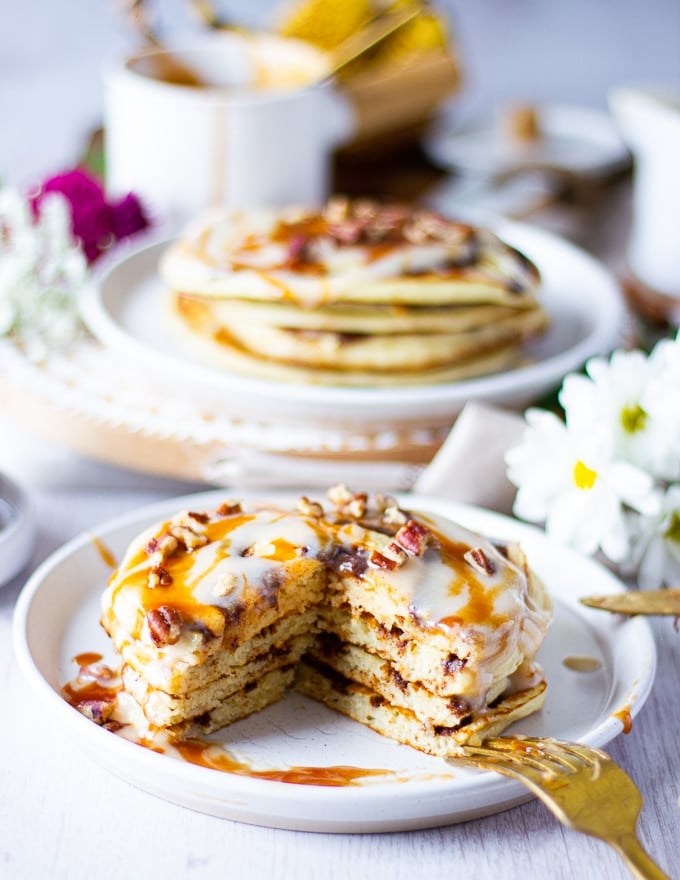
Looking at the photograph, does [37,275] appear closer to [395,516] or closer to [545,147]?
[395,516]

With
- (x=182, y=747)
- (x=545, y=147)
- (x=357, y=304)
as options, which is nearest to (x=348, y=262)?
(x=357, y=304)

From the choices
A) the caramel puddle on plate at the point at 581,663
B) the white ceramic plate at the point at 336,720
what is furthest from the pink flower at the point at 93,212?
the caramel puddle on plate at the point at 581,663

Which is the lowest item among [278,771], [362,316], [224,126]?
[278,771]


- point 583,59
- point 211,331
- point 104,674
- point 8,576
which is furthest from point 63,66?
point 104,674

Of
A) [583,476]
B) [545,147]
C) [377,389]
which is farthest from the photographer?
[545,147]

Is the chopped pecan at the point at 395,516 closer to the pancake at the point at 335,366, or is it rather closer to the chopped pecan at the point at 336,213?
the pancake at the point at 335,366

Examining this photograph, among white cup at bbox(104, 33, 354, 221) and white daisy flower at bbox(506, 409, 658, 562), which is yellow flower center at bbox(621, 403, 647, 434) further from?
white cup at bbox(104, 33, 354, 221)

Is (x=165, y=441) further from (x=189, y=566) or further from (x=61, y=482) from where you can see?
(x=189, y=566)
